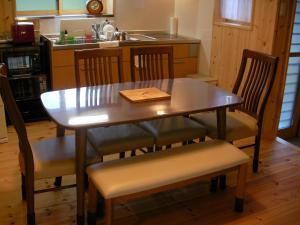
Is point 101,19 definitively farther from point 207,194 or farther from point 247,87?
point 207,194

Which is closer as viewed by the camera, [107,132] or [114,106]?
[114,106]

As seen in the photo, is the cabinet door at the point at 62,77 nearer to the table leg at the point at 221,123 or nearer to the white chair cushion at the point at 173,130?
the white chair cushion at the point at 173,130

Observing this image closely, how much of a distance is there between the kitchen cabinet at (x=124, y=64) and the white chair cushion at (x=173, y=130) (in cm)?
148

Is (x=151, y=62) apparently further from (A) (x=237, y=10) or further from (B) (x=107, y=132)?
(A) (x=237, y=10)

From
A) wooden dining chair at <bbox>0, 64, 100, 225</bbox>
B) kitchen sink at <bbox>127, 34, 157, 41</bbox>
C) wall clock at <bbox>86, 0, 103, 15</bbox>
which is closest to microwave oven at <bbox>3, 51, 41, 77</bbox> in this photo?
wall clock at <bbox>86, 0, 103, 15</bbox>

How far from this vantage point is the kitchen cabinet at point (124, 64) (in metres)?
3.93

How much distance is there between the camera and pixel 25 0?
426 centimetres

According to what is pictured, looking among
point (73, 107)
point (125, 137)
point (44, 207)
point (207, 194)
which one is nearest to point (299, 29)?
point (207, 194)

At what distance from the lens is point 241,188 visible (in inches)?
101

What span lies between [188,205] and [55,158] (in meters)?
1.00

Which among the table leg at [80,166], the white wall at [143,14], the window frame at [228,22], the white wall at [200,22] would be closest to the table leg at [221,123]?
the table leg at [80,166]

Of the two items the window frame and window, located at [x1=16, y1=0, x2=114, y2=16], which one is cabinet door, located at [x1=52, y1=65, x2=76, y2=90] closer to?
window, located at [x1=16, y1=0, x2=114, y2=16]

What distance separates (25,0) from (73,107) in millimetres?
2419

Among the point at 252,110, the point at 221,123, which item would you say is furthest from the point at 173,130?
the point at 252,110
